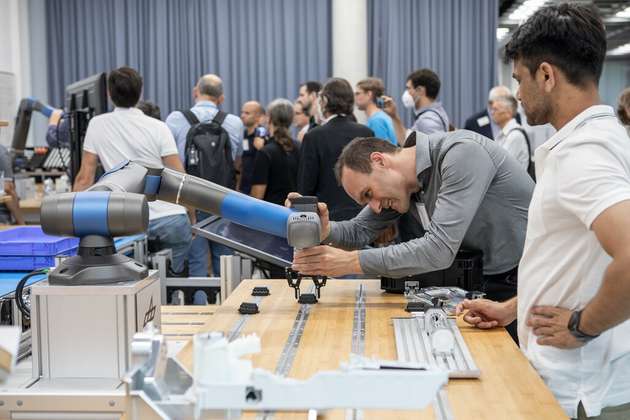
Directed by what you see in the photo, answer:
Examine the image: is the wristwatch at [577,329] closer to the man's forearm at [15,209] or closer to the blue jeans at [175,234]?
the blue jeans at [175,234]

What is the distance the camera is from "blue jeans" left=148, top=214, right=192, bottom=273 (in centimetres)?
402

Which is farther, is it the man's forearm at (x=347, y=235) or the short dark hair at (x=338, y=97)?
the short dark hair at (x=338, y=97)

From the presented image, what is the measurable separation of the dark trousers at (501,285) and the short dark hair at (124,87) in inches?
86.6

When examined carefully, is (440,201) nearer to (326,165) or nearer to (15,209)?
(326,165)

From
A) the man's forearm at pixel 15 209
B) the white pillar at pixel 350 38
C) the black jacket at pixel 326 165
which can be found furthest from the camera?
the white pillar at pixel 350 38

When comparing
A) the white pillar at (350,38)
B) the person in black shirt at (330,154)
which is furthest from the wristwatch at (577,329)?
the white pillar at (350,38)

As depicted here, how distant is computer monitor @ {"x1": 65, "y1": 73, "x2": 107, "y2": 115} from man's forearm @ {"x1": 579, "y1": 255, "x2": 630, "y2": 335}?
3307mm

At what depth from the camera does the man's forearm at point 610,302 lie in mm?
1301

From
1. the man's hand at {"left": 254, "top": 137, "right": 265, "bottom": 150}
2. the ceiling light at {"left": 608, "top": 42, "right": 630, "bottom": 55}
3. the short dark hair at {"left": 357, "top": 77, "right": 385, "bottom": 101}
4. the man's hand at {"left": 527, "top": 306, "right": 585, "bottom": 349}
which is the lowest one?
the man's hand at {"left": 527, "top": 306, "right": 585, "bottom": 349}

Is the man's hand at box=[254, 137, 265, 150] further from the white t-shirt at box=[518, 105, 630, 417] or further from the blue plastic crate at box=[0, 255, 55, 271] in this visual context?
the white t-shirt at box=[518, 105, 630, 417]

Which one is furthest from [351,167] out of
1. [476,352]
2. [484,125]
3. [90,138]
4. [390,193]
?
[484,125]

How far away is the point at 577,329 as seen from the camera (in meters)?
1.45

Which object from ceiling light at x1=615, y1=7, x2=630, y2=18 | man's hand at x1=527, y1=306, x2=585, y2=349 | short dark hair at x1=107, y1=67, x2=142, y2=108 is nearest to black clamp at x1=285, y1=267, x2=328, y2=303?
man's hand at x1=527, y1=306, x2=585, y2=349

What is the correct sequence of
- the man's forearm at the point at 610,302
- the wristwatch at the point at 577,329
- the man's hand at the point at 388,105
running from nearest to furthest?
the man's forearm at the point at 610,302 → the wristwatch at the point at 577,329 → the man's hand at the point at 388,105
